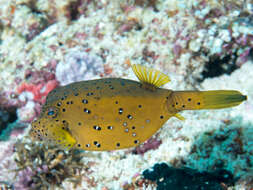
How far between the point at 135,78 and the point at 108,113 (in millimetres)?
2530

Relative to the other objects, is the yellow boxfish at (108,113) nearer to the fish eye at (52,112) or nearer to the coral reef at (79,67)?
the fish eye at (52,112)

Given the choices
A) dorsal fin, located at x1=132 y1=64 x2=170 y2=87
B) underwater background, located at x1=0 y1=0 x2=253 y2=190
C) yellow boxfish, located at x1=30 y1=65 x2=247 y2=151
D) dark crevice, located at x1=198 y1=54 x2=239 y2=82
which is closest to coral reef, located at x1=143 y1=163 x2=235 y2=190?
underwater background, located at x1=0 y1=0 x2=253 y2=190

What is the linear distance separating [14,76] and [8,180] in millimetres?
2360

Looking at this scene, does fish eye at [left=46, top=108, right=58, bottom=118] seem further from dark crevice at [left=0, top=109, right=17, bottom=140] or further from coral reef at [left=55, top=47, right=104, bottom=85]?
dark crevice at [left=0, top=109, right=17, bottom=140]

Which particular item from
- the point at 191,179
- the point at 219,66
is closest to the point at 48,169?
the point at 191,179

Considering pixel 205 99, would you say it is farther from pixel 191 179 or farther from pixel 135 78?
pixel 135 78

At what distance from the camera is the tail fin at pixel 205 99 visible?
189 centimetres

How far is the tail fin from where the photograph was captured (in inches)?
74.5

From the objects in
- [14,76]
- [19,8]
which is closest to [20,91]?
[14,76]

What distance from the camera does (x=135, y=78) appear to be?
4.49m

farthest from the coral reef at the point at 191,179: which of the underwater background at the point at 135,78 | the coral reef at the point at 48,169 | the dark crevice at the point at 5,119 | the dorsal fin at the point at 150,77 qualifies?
the dark crevice at the point at 5,119

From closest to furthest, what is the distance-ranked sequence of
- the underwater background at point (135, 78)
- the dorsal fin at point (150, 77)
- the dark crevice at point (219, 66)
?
1. the dorsal fin at point (150, 77)
2. the underwater background at point (135, 78)
3. the dark crevice at point (219, 66)

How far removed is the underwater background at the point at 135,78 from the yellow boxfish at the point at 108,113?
3.77ft

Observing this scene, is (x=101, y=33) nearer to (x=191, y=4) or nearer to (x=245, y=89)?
(x=191, y=4)
